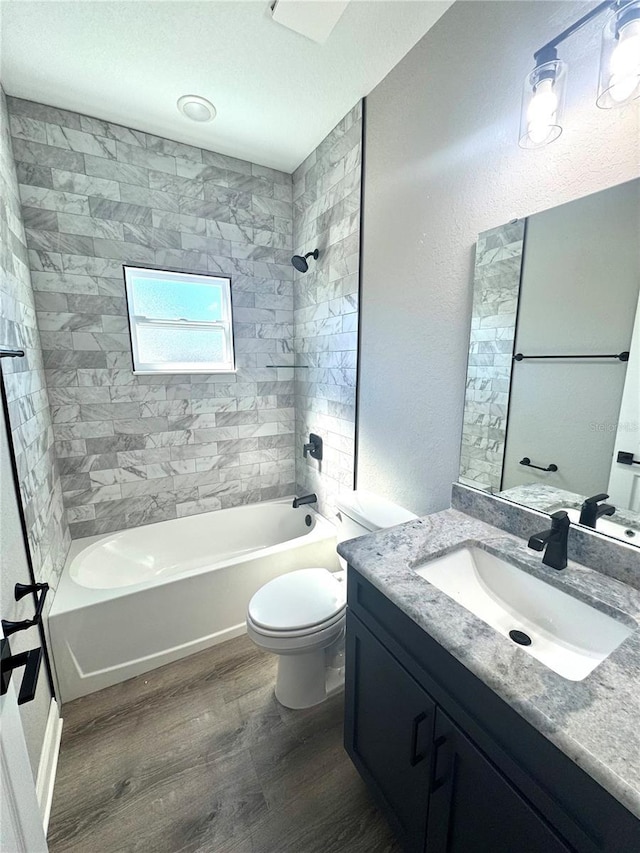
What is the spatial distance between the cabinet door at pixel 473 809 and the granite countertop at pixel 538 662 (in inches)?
8.2

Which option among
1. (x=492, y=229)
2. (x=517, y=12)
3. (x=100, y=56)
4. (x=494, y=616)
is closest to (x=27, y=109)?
(x=100, y=56)

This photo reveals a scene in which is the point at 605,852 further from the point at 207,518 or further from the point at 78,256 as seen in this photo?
the point at 78,256

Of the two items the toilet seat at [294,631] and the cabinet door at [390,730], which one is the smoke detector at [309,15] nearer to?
the cabinet door at [390,730]

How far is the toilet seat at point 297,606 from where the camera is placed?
4.56 ft

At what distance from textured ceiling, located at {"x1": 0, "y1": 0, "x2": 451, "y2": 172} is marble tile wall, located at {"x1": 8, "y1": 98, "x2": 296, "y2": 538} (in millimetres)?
240

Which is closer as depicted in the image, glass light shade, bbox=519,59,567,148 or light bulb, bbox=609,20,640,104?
light bulb, bbox=609,20,640,104

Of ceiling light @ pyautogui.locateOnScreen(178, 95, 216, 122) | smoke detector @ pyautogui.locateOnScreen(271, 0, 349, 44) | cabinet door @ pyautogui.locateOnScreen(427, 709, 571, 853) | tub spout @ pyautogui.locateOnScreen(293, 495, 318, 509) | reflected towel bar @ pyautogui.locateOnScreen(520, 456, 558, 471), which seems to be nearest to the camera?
cabinet door @ pyautogui.locateOnScreen(427, 709, 571, 853)

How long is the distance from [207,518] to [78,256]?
1.82 m

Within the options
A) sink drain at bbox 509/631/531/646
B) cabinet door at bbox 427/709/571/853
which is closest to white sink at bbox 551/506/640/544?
sink drain at bbox 509/631/531/646

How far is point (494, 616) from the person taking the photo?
965mm

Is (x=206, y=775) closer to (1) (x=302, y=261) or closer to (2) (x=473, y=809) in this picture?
(2) (x=473, y=809)

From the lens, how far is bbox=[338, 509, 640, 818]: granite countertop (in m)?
0.50

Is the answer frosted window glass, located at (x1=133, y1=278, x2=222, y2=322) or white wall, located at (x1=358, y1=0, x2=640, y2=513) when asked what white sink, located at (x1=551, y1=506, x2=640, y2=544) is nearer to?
white wall, located at (x1=358, y1=0, x2=640, y2=513)

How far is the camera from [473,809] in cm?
72
